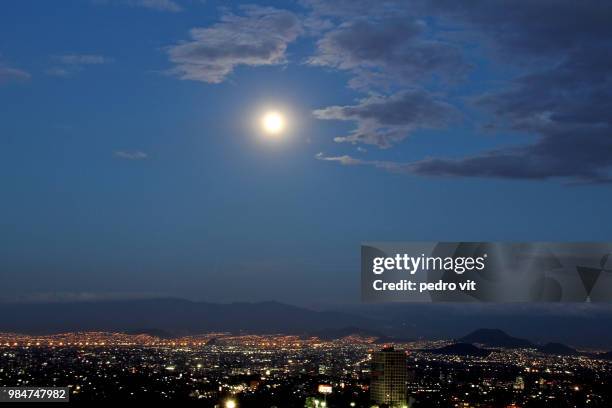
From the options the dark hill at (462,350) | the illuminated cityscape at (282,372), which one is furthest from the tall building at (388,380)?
the dark hill at (462,350)

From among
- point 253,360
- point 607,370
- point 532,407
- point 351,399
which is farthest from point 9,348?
point 607,370

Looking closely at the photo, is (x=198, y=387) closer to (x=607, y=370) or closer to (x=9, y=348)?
(x=9, y=348)

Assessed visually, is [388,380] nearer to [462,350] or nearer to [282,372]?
[282,372]

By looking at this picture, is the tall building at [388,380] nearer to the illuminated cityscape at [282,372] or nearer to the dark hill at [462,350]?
the illuminated cityscape at [282,372]

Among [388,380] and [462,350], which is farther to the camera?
[462,350]

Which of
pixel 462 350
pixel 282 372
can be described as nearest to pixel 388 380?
pixel 282 372

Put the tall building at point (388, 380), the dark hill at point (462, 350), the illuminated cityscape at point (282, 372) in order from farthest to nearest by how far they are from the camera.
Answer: the dark hill at point (462, 350), the tall building at point (388, 380), the illuminated cityscape at point (282, 372)

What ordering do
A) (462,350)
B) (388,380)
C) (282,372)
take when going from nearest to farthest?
(388,380), (282,372), (462,350)

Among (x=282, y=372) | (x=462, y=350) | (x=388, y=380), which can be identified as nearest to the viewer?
(x=388, y=380)
